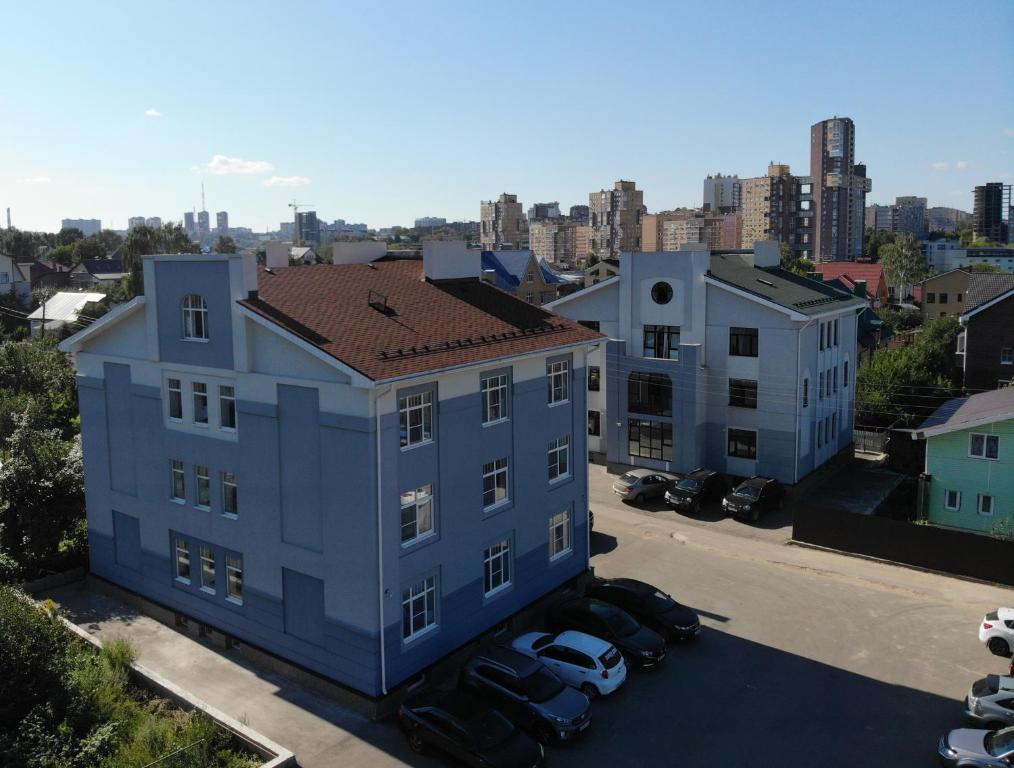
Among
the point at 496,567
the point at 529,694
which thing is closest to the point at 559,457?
the point at 496,567

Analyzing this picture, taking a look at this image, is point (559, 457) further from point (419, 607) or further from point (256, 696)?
point (256, 696)

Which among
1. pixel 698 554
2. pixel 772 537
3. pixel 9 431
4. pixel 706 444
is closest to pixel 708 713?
pixel 698 554

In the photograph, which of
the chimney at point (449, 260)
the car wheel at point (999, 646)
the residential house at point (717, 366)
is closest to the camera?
the car wheel at point (999, 646)

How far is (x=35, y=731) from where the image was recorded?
15836mm

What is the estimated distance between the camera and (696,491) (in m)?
32.7

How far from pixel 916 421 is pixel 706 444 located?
1363cm

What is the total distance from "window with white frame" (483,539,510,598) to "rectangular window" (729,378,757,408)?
55.8ft

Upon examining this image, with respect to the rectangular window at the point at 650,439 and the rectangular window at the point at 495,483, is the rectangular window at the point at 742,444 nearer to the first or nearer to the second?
the rectangular window at the point at 650,439

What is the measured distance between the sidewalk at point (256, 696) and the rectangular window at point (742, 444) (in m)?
22.4

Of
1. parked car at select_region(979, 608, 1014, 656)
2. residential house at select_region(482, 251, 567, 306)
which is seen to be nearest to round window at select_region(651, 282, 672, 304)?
parked car at select_region(979, 608, 1014, 656)

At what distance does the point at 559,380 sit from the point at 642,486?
11.7 meters

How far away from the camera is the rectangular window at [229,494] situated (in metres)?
Answer: 21.0

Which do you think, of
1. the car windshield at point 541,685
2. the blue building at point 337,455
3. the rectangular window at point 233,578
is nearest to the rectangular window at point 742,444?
the blue building at point 337,455

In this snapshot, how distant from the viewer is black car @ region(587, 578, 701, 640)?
71.4 ft
